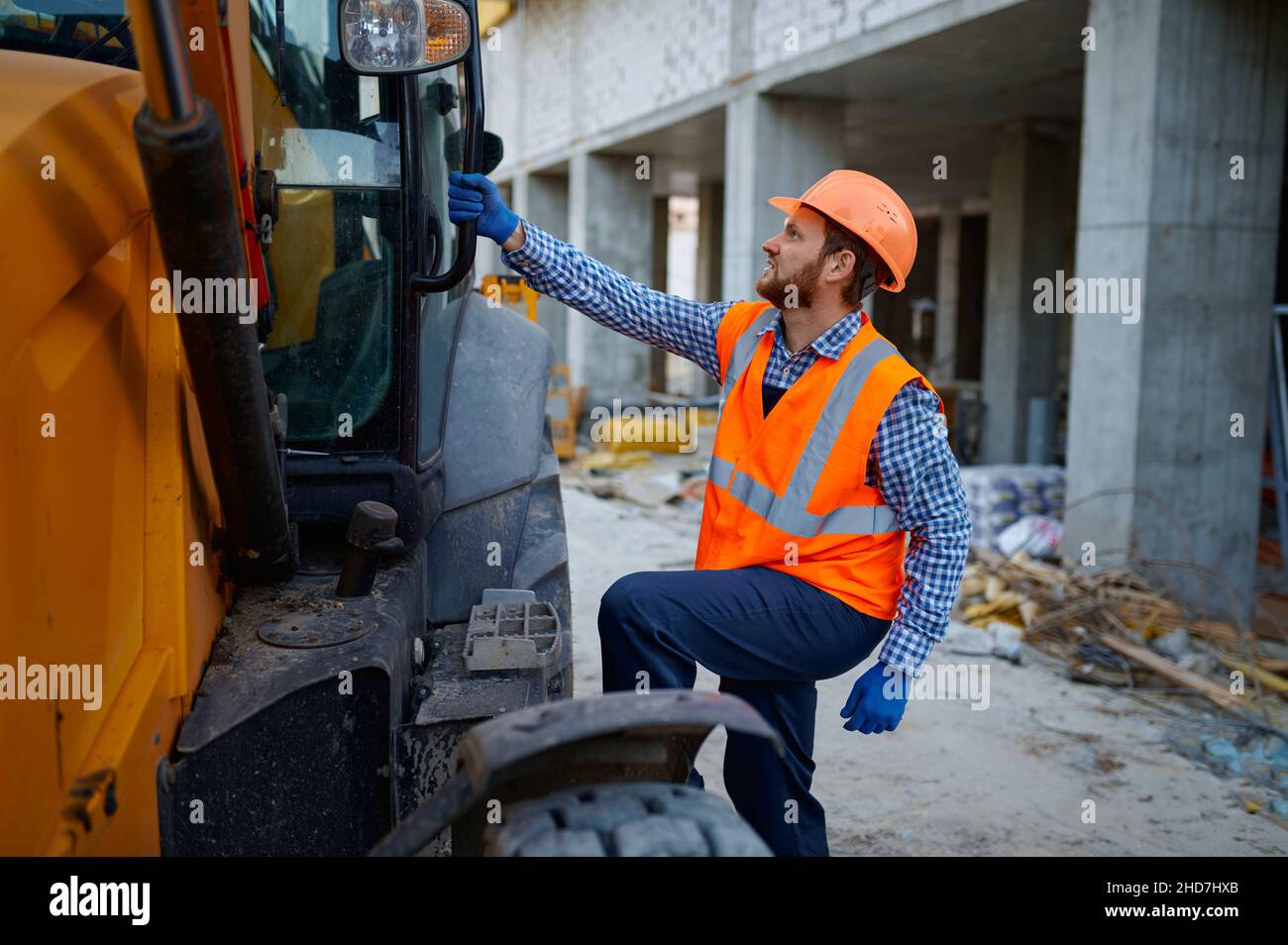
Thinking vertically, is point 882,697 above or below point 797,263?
below

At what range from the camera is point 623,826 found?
5.15ft

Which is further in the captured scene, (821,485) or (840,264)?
(840,264)

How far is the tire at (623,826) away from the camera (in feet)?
5.03

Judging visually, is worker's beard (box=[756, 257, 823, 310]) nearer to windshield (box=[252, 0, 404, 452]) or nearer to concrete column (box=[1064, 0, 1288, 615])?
windshield (box=[252, 0, 404, 452])

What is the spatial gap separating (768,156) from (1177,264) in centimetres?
584

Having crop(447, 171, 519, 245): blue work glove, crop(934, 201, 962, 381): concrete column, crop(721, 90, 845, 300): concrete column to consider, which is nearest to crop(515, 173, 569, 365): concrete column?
crop(934, 201, 962, 381): concrete column

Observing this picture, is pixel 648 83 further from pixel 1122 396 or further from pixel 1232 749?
pixel 1232 749

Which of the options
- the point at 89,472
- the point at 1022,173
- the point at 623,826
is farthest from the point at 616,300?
the point at 1022,173

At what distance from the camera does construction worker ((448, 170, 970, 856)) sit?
272 centimetres

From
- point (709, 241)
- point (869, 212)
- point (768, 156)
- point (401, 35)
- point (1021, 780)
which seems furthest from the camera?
point (709, 241)

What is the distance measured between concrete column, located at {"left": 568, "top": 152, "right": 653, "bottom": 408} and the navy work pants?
47.7ft

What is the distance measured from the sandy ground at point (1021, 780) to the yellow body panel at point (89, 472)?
2650 millimetres

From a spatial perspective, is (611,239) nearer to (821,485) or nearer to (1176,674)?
(1176,674)
